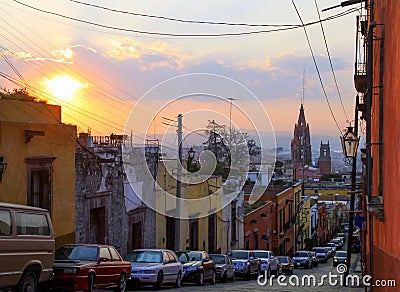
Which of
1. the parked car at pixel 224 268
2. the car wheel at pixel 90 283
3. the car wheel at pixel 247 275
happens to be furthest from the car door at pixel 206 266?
the car wheel at pixel 90 283

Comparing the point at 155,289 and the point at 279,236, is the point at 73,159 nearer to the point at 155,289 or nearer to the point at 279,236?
the point at 155,289

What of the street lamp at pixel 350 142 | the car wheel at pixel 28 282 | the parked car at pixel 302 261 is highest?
the street lamp at pixel 350 142

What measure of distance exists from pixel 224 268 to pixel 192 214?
353 inches

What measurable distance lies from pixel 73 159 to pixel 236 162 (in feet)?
82.5

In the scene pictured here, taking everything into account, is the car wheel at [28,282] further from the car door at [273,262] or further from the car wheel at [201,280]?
the car door at [273,262]

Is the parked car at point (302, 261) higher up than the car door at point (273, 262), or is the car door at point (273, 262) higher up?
the car door at point (273, 262)

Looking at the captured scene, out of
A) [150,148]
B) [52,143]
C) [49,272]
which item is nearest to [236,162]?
[150,148]

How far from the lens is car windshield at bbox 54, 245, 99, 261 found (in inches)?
715

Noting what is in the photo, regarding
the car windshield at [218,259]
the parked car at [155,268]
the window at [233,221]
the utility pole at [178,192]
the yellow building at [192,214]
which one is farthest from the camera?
the window at [233,221]

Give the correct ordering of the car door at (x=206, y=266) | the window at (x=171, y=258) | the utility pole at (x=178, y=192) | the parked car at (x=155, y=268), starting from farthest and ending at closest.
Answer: the utility pole at (x=178, y=192) < the car door at (x=206, y=266) < the window at (x=171, y=258) < the parked car at (x=155, y=268)

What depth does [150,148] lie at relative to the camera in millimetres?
32938

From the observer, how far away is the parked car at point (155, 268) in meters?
22.1

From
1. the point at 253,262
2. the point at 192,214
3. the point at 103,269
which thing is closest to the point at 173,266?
the point at 103,269

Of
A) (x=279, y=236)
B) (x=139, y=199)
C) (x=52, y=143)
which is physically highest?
(x=52, y=143)
